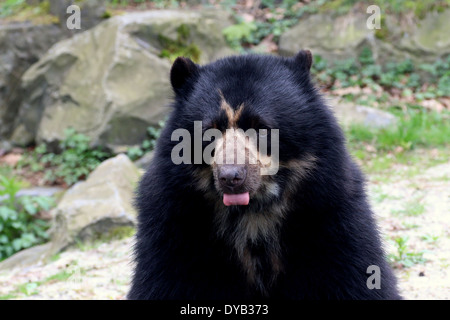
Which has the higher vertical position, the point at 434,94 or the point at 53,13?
the point at 53,13

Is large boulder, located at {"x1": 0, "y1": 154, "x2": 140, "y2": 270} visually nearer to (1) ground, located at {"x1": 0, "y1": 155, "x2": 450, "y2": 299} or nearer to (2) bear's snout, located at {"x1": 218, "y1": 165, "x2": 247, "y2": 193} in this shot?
(1) ground, located at {"x1": 0, "y1": 155, "x2": 450, "y2": 299}

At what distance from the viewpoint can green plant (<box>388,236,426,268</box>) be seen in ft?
16.5

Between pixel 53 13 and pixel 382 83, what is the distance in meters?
6.52

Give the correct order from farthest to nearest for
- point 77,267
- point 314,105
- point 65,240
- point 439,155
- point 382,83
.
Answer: point 382,83
point 439,155
point 65,240
point 77,267
point 314,105

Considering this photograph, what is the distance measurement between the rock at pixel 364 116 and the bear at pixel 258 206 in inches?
239

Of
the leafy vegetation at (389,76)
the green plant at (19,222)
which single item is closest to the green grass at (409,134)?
the leafy vegetation at (389,76)

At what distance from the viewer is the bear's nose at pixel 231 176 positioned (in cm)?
308

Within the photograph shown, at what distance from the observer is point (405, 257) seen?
511 cm

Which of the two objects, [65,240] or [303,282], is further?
[65,240]

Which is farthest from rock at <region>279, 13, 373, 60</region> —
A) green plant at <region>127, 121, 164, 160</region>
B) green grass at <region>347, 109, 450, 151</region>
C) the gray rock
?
the gray rock

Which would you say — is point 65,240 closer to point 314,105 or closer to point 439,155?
point 314,105

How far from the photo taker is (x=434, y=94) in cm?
1059

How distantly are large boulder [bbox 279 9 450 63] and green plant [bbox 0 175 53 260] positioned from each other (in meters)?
6.01
